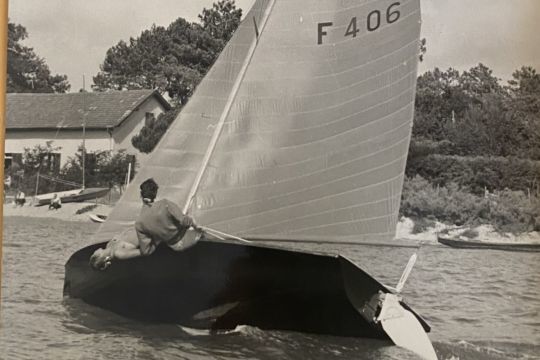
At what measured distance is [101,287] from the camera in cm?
202

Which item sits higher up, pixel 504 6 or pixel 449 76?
pixel 504 6

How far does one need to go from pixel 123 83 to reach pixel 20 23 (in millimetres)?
305

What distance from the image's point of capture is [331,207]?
215cm

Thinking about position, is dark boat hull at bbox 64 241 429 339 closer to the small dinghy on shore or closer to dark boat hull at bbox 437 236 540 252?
the small dinghy on shore

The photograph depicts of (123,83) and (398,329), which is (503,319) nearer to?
(398,329)

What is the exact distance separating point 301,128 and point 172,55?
422 millimetres

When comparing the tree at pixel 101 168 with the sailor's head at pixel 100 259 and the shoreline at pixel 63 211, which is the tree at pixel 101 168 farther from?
the sailor's head at pixel 100 259

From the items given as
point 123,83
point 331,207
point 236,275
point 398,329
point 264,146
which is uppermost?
point 123,83

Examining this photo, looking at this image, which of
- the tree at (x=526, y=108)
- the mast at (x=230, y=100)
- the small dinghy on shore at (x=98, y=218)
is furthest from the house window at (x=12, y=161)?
the tree at (x=526, y=108)

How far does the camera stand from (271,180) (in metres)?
2.12

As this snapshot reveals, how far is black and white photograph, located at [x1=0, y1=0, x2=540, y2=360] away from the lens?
1.95 metres

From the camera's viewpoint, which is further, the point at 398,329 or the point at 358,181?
the point at 358,181

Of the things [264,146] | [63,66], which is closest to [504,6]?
[264,146]

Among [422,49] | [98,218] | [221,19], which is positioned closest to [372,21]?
[422,49]
